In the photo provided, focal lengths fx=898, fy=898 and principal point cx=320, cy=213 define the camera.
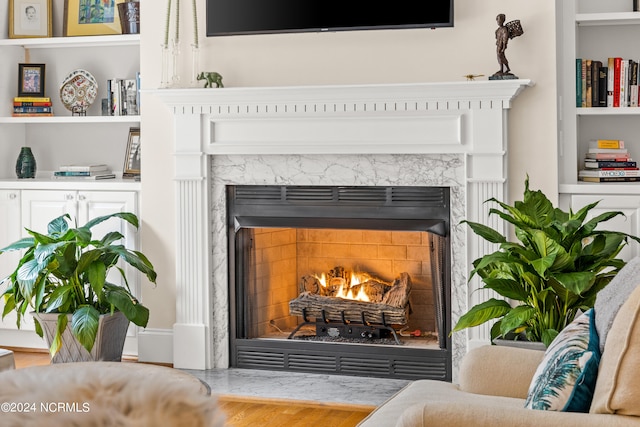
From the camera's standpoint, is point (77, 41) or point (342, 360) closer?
point (342, 360)

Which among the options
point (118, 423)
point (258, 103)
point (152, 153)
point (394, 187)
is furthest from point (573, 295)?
point (118, 423)

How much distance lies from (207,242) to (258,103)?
0.77m

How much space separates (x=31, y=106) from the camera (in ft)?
17.3

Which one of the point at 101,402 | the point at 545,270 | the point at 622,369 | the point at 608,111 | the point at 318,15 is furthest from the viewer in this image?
the point at 318,15

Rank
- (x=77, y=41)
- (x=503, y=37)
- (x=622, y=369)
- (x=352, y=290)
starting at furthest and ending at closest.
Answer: (x=77, y=41) < (x=352, y=290) < (x=503, y=37) < (x=622, y=369)

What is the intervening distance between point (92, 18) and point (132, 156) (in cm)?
86

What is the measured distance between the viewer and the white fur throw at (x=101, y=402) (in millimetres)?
873

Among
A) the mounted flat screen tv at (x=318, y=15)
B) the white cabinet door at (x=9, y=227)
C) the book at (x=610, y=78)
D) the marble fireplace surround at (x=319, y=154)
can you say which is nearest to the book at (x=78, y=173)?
the white cabinet door at (x=9, y=227)

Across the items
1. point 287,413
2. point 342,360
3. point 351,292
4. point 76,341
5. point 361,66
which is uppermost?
point 361,66

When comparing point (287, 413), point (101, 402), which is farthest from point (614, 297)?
point (287, 413)

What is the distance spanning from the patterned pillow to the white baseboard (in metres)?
2.76

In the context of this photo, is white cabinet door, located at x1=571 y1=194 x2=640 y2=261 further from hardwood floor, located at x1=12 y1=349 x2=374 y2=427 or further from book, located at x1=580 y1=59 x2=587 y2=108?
hardwood floor, located at x1=12 y1=349 x2=374 y2=427

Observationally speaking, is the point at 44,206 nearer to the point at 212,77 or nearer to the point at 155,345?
the point at 155,345

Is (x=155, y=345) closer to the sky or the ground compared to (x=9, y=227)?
closer to the ground
